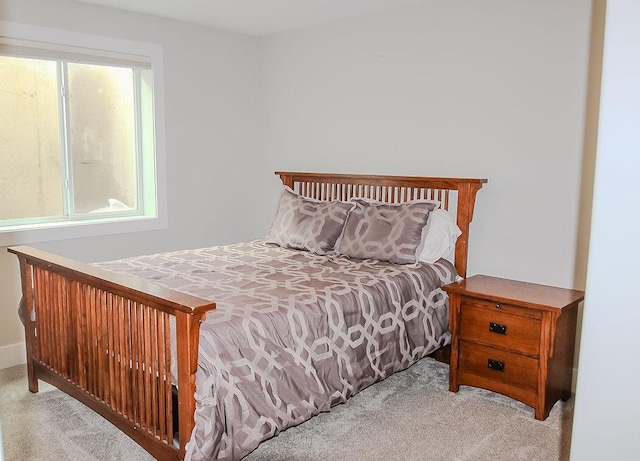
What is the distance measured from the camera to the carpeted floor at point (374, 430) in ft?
8.02

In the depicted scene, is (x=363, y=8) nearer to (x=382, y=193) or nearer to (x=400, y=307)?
(x=382, y=193)

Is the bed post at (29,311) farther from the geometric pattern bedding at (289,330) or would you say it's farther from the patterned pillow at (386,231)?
the patterned pillow at (386,231)

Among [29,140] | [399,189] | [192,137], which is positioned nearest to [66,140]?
[29,140]

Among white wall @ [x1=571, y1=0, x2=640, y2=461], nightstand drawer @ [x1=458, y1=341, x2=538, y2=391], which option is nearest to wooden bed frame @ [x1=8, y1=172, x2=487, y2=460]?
nightstand drawer @ [x1=458, y1=341, x2=538, y2=391]

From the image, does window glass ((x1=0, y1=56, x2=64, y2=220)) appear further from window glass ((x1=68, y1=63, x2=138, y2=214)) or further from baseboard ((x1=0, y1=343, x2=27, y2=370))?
baseboard ((x1=0, y1=343, x2=27, y2=370))

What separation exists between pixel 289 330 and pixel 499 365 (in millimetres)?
1224

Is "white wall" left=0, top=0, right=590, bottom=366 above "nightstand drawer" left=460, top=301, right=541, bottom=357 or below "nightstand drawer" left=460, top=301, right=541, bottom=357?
above

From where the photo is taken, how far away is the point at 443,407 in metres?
2.92

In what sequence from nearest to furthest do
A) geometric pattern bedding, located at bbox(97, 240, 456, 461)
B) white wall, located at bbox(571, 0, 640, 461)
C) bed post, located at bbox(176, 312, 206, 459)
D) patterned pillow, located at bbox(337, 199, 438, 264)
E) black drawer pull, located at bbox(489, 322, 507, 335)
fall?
white wall, located at bbox(571, 0, 640, 461) → bed post, located at bbox(176, 312, 206, 459) → geometric pattern bedding, located at bbox(97, 240, 456, 461) → black drawer pull, located at bbox(489, 322, 507, 335) → patterned pillow, located at bbox(337, 199, 438, 264)

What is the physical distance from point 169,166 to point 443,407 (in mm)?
2682

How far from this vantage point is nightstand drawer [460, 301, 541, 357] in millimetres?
2812

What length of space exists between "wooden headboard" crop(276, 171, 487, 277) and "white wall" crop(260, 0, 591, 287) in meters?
0.12

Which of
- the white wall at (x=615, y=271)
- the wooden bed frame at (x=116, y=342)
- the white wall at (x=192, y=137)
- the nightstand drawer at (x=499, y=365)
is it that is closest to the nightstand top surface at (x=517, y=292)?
the nightstand drawer at (x=499, y=365)

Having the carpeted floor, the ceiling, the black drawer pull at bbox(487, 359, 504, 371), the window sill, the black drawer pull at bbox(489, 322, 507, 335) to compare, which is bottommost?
the carpeted floor
